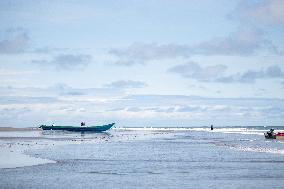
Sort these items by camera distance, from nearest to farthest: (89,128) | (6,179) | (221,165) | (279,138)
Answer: (6,179) < (221,165) < (279,138) < (89,128)

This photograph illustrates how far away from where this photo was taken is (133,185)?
71.8 feet

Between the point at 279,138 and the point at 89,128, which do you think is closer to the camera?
the point at 279,138

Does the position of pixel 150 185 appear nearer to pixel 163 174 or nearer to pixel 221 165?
pixel 163 174

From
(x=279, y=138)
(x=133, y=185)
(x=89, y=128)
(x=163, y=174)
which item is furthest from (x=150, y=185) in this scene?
(x=89, y=128)

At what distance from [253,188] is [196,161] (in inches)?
528

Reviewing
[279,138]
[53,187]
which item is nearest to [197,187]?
[53,187]

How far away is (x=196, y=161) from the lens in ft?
112

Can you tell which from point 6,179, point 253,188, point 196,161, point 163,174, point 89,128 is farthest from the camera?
point 89,128

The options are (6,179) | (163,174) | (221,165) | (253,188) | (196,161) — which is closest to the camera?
(253,188)

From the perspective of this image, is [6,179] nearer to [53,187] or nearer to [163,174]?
[53,187]

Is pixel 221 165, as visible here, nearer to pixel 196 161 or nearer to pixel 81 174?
pixel 196 161

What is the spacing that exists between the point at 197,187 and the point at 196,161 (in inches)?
516

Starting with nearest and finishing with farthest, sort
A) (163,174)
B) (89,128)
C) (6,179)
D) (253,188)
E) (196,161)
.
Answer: (253,188)
(6,179)
(163,174)
(196,161)
(89,128)

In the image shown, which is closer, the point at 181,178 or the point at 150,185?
the point at 150,185
